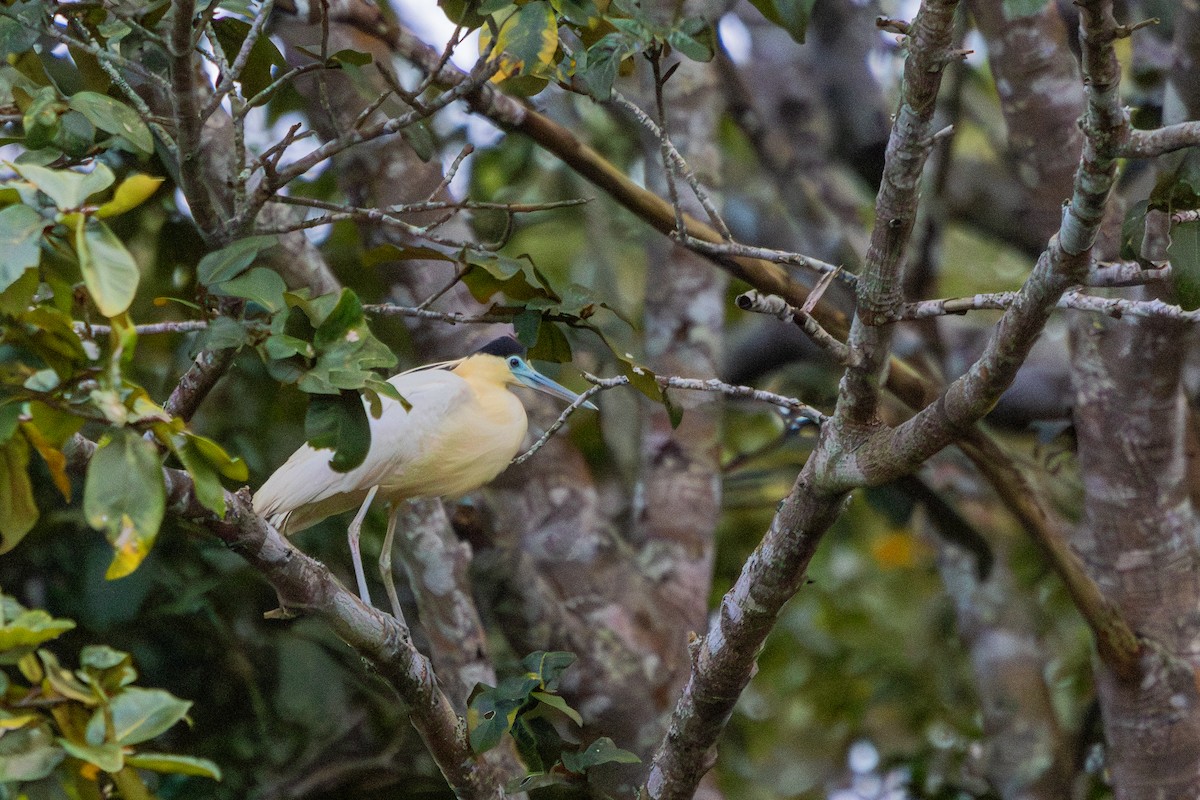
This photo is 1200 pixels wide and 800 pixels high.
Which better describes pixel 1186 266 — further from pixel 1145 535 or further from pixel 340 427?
pixel 1145 535

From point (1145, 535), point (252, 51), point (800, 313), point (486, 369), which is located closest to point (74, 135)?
point (252, 51)

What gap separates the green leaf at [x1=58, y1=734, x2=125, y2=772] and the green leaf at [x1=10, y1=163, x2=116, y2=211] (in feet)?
1.84

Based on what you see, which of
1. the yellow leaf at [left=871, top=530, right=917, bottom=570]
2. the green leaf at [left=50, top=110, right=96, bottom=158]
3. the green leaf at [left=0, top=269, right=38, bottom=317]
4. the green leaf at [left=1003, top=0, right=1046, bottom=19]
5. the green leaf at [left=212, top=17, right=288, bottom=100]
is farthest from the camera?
the yellow leaf at [left=871, top=530, right=917, bottom=570]

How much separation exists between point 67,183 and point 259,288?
0.44m

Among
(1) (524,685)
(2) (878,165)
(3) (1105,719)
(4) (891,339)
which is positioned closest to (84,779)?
(1) (524,685)

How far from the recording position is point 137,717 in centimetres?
134

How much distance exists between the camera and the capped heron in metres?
3.02

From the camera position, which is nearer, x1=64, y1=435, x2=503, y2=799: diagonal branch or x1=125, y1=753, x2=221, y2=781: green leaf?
x1=125, y1=753, x2=221, y2=781: green leaf

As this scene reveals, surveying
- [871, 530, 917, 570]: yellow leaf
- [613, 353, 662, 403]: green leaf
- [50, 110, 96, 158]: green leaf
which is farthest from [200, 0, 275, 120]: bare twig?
[871, 530, 917, 570]: yellow leaf

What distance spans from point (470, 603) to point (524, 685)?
1222mm

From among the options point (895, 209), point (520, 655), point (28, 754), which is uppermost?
point (895, 209)

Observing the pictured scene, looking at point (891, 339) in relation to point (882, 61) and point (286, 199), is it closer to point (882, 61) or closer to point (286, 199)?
point (286, 199)

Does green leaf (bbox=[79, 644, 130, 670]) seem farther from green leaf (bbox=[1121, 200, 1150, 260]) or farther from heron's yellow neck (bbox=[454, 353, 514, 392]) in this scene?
heron's yellow neck (bbox=[454, 353, 514, 392])

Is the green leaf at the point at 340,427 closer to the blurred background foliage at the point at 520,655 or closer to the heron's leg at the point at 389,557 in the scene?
the blurred background foliage at the point at 520,655
